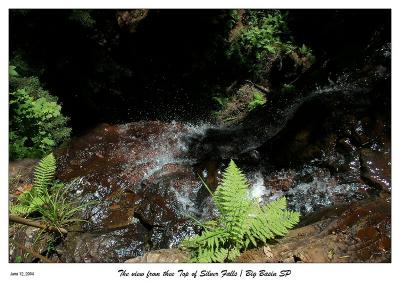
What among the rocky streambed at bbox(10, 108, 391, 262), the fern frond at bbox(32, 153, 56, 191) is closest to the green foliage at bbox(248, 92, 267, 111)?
the rocky streambed at bbox(10, 108, 391, 262)

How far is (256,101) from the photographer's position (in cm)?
892

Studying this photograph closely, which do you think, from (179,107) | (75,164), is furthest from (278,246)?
(179,107)

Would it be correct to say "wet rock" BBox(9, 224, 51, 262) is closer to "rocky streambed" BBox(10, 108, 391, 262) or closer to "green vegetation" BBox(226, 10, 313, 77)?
"rocky streambed" BBox(10, 108, 391, 262)

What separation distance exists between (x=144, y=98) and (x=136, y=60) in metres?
1.23

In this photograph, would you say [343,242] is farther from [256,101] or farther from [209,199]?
[256,101]

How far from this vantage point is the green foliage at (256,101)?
8.87 metres

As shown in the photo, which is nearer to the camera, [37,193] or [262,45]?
[37,193]

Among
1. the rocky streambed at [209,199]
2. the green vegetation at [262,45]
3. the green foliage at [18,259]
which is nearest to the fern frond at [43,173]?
the rocky streambed at [209,199]

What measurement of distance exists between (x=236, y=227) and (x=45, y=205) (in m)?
2.72

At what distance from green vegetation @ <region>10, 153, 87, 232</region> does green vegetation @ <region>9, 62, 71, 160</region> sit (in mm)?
1027

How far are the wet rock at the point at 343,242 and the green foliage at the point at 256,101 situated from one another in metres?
5.47

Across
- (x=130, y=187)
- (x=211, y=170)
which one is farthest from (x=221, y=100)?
(x=130, y=187)

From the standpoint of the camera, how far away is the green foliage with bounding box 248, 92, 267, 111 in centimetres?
887

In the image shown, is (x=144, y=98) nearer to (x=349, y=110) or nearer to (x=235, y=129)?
(x=235, y=129)
